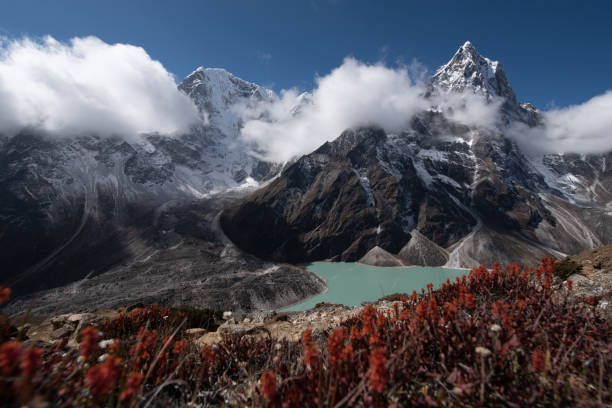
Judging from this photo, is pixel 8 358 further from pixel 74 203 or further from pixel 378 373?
pixel 74 203

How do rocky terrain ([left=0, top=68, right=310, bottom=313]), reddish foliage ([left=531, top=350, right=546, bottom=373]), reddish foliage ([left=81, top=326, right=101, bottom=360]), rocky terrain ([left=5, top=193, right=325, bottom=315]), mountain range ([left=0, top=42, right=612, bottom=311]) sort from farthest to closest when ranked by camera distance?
mountain range ([left=0, top=42, right=612, bottom=311]) < rocky terrain ([left=0, top=68, right=310, bottom=313]) < rocky terrain ([left=5, top=193, right=325, bottom=315]) < reddish foliage ([left=531, top=350, right=546, bottom=373]) < reddish foliage ([left=81, top=326, right=101, bottom=360])

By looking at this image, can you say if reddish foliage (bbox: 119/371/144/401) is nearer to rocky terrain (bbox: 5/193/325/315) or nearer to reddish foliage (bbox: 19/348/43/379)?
reddish foliage (bbox: 19/348/43/379)

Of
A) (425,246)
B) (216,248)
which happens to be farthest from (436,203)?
(216,248)

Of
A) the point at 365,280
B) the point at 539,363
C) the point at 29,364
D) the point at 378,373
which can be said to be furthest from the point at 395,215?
the point at 29,364

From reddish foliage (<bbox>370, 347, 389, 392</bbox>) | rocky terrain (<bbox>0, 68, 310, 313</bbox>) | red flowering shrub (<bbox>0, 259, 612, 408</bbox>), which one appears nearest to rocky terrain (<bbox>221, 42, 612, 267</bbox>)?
rocky terrain (<bbox>0, 68, 310, 313</bbox>)

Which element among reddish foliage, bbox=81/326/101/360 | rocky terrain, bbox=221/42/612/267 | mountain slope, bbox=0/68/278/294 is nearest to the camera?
reddish foliage, bbox=81/326/101/360
